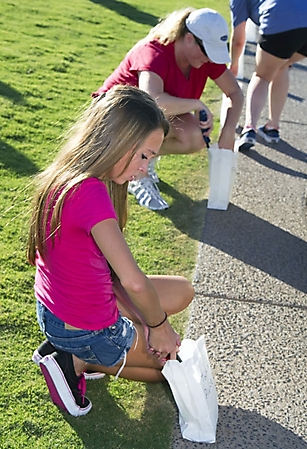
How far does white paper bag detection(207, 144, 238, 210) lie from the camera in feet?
14.1

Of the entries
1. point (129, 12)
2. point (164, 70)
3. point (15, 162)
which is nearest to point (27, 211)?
point (15, 162)

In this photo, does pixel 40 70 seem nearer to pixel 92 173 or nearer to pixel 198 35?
pixel 198 35

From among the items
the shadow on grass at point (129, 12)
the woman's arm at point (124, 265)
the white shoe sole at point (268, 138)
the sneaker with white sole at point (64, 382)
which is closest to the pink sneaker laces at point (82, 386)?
the sneaker with white sole at point (64, 382)

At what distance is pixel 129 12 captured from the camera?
10.9m

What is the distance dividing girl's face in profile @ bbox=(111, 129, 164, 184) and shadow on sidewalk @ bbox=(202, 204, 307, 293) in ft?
5.51

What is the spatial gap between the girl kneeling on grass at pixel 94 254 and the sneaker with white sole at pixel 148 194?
170cm

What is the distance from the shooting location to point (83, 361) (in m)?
2.69

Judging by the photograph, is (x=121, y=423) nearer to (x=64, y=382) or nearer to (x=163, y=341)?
(x=64, y=382)

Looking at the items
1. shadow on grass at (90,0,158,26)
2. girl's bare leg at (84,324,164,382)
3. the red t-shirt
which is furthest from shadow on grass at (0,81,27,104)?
shadow on grass at (90,0,158,26)

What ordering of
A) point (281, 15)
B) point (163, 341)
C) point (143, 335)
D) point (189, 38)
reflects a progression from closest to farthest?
point (163, 341) → point (143, 335) → point (189, 38) → point (281, 15)

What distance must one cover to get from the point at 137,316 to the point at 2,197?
5.65 feet

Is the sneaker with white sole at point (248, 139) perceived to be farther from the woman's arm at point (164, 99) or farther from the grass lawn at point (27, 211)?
the woman's arm at point (164, 99)

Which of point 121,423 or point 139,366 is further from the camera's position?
point 139,366

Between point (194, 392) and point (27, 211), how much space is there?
1854 mm
